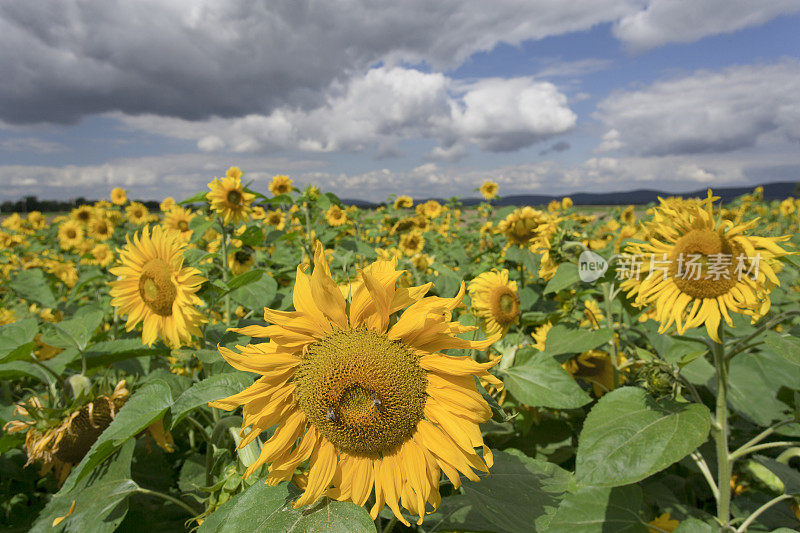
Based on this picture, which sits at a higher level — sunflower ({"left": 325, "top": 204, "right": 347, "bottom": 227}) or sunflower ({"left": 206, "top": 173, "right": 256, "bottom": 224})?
sunflower ({"left": 206, "top": 173, "right": 256, "bottom": 224})

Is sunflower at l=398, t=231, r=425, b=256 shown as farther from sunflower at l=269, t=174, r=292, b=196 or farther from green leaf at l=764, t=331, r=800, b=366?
green leaf at l=764, t=331, r=800, b=366

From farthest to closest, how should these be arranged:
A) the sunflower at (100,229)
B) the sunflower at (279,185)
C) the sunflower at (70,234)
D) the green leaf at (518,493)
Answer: the sunflower at (70,234) < the sunflower at (100,229) < the sunflower at (279,185) < the green leaf at (518,493)

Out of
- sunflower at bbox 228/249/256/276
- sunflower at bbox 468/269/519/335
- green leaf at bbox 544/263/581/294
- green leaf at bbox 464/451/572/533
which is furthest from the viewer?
sunflower at bbox 228/249/256/276

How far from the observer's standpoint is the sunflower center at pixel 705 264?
182 centimetres

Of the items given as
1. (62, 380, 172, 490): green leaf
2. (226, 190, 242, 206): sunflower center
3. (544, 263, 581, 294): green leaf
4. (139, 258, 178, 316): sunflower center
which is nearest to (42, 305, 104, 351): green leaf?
(139, 258, 178, 316): sunflower center

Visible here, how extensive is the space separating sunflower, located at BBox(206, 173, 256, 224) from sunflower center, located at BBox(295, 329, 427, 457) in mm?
2477

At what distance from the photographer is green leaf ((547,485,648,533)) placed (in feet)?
5.66

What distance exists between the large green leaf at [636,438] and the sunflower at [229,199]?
9.11 feet

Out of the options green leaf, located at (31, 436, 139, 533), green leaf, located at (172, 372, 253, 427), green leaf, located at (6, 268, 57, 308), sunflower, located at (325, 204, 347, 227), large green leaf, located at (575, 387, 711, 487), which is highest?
sunflower, located at (325, 204, 347, 227)

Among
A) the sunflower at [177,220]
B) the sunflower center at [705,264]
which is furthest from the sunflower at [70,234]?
the sunflower center at [705,264]

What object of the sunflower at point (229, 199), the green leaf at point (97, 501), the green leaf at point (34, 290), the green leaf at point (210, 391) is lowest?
the green leaf at point (97, 501)

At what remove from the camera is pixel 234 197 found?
329 centimetres

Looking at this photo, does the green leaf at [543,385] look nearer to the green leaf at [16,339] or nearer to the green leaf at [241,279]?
the green leaf at [241,279]

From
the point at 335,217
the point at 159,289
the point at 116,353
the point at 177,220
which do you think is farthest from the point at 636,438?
the point at 335,217
